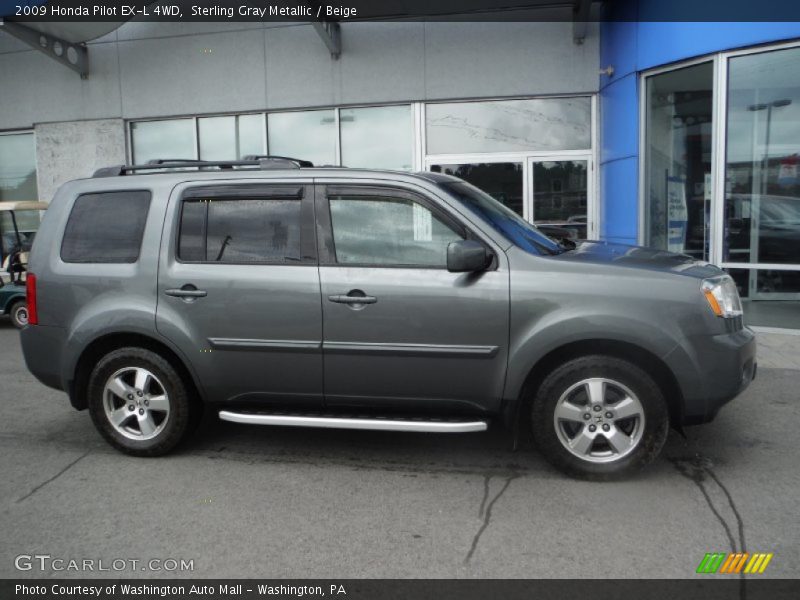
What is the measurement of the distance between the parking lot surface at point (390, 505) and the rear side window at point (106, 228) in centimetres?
141

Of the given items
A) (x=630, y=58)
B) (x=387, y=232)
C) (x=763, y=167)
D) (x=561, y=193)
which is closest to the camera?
(x=387, y=232)

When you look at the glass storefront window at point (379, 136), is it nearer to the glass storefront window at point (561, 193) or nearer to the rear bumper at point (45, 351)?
the glass storefront window at point (561, 193)

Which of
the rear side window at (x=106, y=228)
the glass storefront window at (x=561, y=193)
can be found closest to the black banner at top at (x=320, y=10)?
the glass storefront window at (x=561, y=193)

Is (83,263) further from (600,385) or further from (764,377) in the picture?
(764,377)

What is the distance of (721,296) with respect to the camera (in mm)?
4031

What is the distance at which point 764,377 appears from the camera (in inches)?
255

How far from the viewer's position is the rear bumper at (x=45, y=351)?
4.68 m

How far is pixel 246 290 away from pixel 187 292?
41 centimetres

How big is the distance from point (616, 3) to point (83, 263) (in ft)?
29.4

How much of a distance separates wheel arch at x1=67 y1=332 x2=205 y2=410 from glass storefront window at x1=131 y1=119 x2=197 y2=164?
892 cm

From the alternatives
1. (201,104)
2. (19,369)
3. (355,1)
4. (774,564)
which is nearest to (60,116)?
(201,104)

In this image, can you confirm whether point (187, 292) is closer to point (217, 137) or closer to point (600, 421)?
point (600, 421)

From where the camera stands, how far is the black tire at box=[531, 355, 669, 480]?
13.0 feet

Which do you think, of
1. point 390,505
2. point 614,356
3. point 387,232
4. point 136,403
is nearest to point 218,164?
point 387,232
